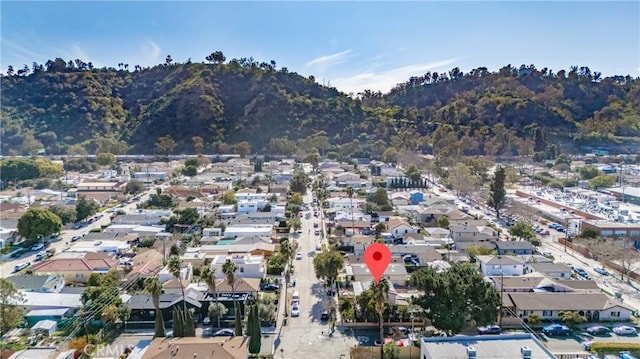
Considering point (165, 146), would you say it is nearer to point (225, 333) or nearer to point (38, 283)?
point (38, 283)

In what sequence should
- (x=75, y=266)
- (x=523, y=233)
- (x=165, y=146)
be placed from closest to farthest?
(x=75, y=266)
(x=523, y=233)
(x=165, y=146)

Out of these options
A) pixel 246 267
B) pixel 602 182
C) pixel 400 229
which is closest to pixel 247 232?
pixel 246 267

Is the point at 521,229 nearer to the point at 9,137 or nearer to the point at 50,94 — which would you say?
the point at 9,137

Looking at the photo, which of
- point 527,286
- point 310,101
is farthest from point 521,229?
point 310,101

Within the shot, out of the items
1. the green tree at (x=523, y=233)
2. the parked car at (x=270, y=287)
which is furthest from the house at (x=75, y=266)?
the green tree at (x=523, y=233)

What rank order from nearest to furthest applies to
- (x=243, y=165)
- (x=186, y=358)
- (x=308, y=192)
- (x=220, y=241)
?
(x=186, y=358)
(x=220, y=241)
(x=308, y=192)
(x=243, y=165)

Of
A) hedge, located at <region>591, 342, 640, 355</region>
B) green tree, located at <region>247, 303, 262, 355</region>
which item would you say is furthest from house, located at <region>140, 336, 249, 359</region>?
hedge, located at <region>591, 342, 640, 355</region>
